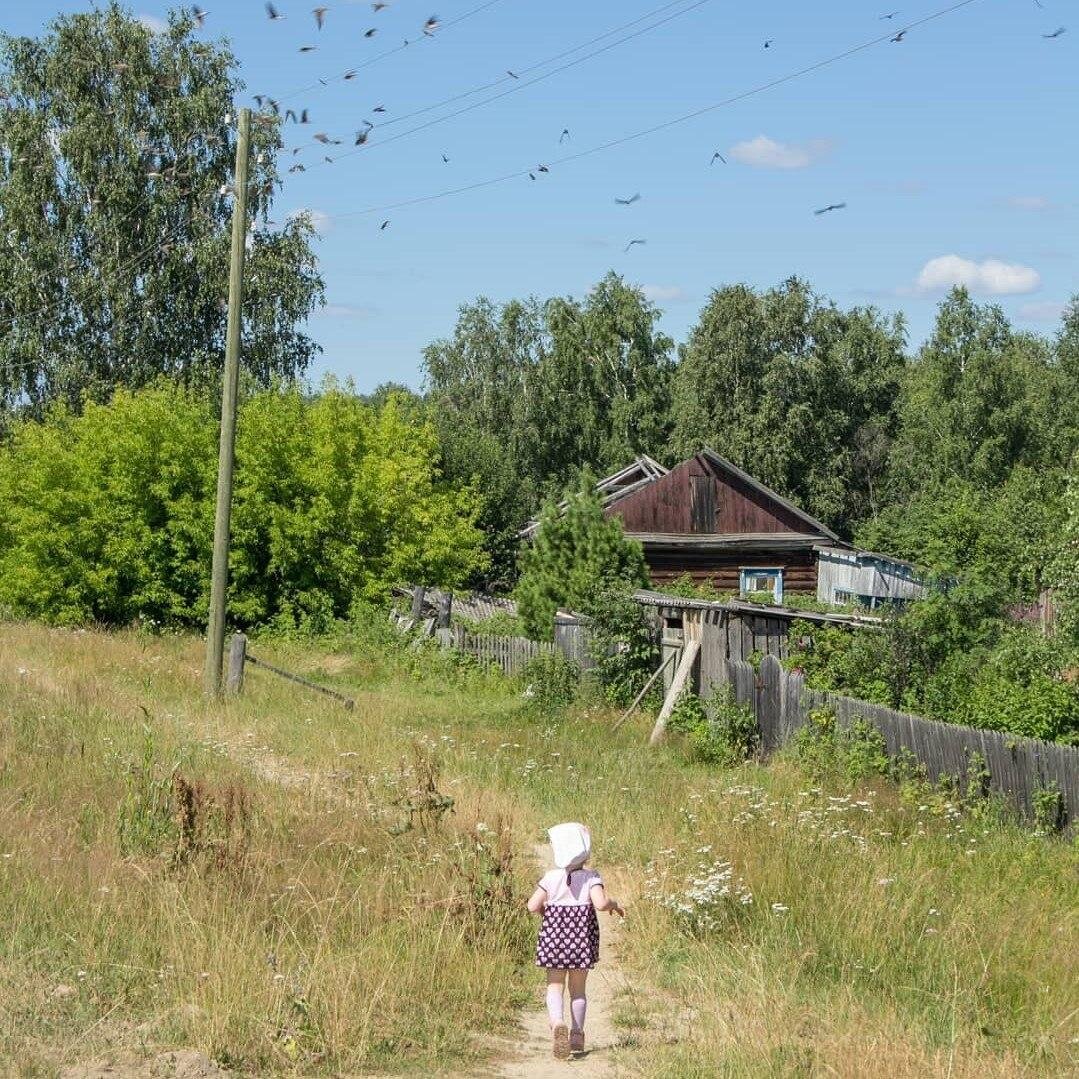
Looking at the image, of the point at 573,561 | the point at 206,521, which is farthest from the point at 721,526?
the point at 573,561

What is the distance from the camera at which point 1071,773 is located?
453 inches

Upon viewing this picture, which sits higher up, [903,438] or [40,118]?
[40,118]

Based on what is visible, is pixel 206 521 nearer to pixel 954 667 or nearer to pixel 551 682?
pixel 551 682

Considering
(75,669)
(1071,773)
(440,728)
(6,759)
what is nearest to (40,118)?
(75,669)

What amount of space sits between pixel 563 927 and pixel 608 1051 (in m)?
0.57

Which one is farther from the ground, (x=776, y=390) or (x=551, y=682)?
(x=776, y=390)

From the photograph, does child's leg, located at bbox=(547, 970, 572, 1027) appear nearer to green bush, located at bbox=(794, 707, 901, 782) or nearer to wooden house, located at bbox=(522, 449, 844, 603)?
green bush, located at bbox=(794, 707, 901, 782)

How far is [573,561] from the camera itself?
2103 cm

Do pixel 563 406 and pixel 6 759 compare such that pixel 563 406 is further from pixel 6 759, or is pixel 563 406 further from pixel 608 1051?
pixel 608 1051

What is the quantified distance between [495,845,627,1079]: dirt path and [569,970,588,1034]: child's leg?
0.44ft

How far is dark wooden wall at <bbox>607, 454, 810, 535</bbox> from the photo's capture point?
42531 mm

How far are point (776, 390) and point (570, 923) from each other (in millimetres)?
47579

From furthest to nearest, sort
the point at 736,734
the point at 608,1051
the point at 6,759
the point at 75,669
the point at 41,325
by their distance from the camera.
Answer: the point at 41,325 < the point at 75,669 < the point at 736,734 < the point at 6,759 < the point at 608,1051

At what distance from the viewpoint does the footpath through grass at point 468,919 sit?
587 centimetres
